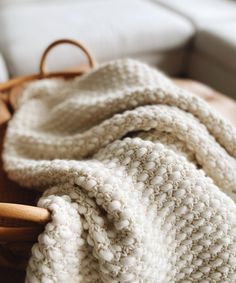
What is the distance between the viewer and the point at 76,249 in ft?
2.00

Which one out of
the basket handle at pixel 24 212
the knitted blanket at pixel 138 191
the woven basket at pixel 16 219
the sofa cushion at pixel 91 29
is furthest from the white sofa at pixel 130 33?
the basket handle at pixel 24 212

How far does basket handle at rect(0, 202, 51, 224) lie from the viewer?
54 cm

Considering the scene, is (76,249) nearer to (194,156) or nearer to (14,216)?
(14,216)

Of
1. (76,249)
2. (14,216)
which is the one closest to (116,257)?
(76,249)

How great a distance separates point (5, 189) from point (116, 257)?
356 millimetres

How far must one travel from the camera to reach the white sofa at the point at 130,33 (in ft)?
5.14

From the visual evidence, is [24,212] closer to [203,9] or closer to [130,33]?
[130,33]

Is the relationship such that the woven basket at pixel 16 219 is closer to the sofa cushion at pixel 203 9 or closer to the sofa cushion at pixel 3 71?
the sofa cushion at pixel 3 71

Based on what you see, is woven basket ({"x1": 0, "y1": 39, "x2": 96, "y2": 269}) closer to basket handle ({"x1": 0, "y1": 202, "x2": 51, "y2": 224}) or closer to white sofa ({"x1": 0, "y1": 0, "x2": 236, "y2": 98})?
basket handle ({"x1": 0, "y1": 202, "x2": 51, "y2": 224})

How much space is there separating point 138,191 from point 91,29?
1176mm

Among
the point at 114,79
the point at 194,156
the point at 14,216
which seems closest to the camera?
the point at 14,216

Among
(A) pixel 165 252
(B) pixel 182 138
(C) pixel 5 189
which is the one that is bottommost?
(C) pixel 5 189

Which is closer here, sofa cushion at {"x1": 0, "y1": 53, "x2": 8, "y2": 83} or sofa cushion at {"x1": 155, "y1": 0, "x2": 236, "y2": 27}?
sofa cushion at {"x1": 0, "y1": 53, "x2": 8, "y2": 83}

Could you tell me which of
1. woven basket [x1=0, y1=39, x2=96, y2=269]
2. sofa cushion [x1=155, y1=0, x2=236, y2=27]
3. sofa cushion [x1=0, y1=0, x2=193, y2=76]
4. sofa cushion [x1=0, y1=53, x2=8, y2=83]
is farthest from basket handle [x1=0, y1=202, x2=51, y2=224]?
sofa cushion [x1=155, y1=0, x2=236, y2=27]
